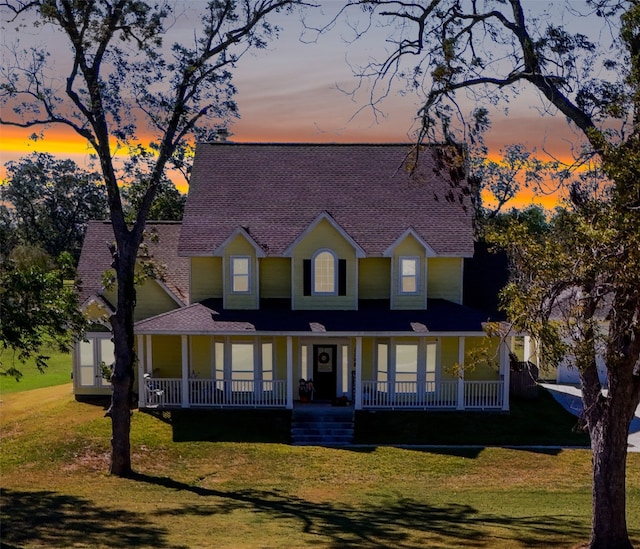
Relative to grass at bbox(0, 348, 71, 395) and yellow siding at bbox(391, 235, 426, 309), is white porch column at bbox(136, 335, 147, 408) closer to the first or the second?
grass at bbox(0, 348, 71, 395)

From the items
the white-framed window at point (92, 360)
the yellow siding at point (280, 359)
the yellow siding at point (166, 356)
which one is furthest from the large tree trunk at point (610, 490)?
the white-framed window at point (92, 360)

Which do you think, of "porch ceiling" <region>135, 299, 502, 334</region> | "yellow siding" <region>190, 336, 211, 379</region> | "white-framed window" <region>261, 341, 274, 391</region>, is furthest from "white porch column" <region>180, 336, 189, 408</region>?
"white-framed window" <region>261, 341, 274, 391</region>

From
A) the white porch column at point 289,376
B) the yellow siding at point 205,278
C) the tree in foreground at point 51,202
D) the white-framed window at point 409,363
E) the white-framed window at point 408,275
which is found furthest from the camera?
the tree in foreground at point 51,202

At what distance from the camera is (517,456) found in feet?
74.7

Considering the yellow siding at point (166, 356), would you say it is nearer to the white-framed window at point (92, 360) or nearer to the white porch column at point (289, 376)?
the white-framed window at point (92, 360)

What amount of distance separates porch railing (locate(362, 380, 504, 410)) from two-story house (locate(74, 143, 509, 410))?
0.05 metres

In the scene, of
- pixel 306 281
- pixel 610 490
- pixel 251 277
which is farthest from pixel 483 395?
pixel 610 490

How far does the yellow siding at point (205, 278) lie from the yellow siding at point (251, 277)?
2.72ft

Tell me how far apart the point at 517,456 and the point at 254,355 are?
33.3 ft

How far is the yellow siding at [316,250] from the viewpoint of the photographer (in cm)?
2786

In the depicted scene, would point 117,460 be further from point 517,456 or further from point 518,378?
point 518,378

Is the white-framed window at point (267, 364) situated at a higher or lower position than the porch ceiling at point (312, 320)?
lower

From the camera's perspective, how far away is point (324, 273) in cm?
2820

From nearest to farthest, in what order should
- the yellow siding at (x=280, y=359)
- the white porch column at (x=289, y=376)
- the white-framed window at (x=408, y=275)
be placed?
1. the white porch column at (x=289, y=376)
2. the yellow siding at (x=280, y=359)
3. the white-framed window at (x=408, y=275)
